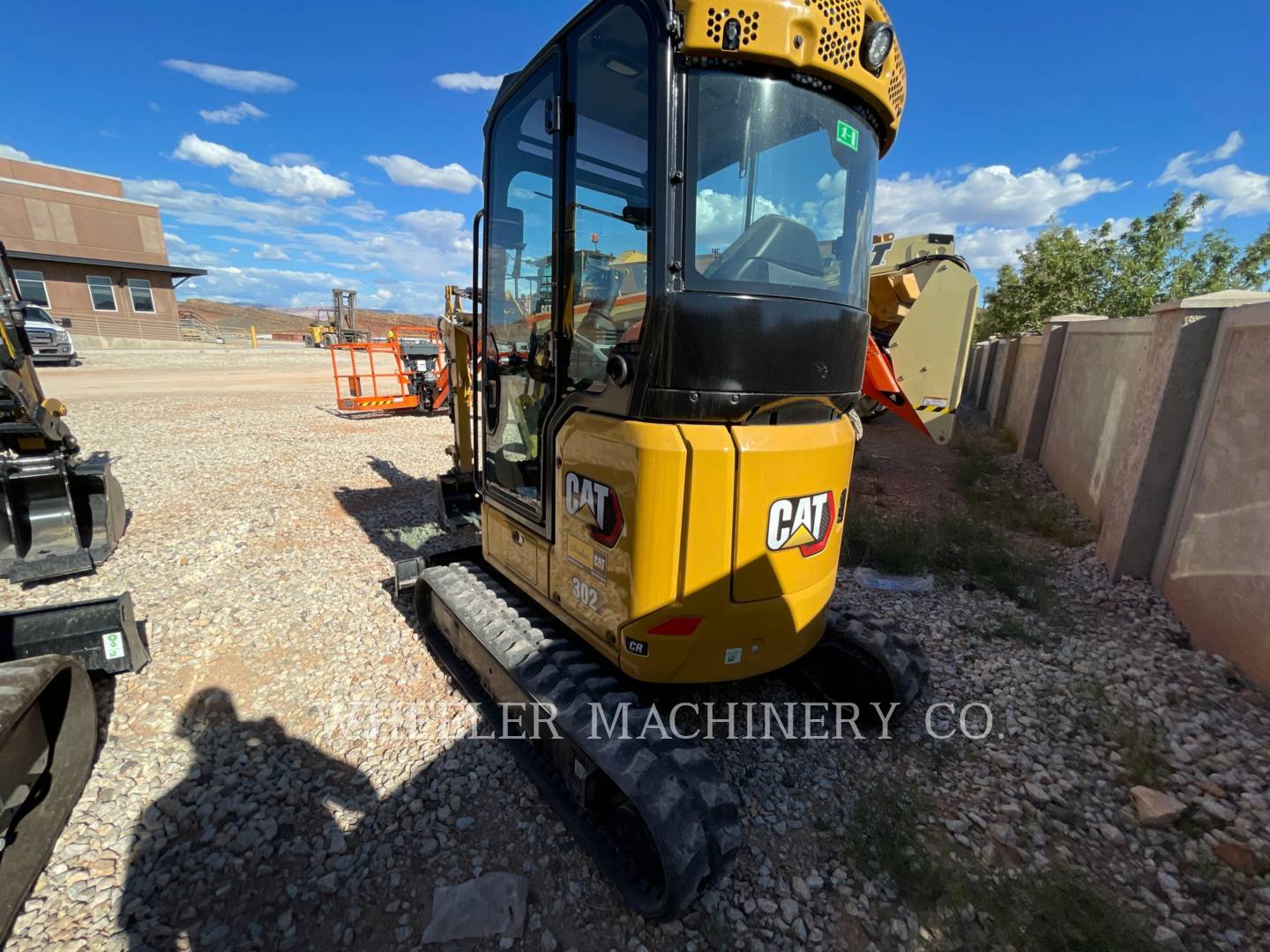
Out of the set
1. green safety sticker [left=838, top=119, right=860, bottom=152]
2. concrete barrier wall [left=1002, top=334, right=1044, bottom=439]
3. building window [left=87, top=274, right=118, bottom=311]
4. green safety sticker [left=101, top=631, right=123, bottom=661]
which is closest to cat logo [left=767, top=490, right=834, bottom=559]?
green safety sticker [left=838, top=119, right=860, bottom=152]

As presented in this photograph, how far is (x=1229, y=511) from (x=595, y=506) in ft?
14.3

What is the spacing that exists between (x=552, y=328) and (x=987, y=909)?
296cm

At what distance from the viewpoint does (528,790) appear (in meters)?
2.81

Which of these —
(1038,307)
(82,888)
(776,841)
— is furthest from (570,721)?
(1038,307)

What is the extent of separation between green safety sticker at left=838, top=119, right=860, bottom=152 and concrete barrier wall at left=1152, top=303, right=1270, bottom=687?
137 inches

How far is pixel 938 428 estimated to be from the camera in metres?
3.85

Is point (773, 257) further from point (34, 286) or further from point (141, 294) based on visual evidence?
point (141, 294)

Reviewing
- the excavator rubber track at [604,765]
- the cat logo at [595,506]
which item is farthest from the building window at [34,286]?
the cat logo at [595,506]

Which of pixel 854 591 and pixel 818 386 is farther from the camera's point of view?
pixel 854 591

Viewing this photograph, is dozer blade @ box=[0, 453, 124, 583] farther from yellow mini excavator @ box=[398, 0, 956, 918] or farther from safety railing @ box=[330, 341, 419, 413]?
safety railing @ box=[330, 341, 419, 413]

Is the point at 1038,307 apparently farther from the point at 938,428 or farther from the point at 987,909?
the point at 987,909

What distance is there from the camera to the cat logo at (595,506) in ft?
7.57

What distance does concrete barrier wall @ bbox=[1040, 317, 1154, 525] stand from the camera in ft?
20.1

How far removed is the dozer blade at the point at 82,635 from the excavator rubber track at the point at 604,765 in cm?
183
